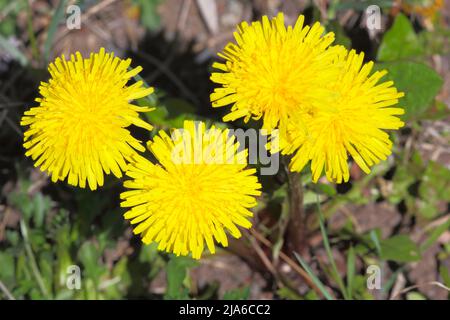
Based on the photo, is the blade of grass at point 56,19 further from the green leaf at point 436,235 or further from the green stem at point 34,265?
the green leaf at point 436,235

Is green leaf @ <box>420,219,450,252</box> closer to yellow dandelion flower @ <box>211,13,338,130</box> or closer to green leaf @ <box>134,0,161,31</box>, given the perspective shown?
yellow dandelion flower @ <box>211,13,338,130</box>

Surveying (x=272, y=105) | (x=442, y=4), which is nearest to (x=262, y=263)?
(x=272, y=105)

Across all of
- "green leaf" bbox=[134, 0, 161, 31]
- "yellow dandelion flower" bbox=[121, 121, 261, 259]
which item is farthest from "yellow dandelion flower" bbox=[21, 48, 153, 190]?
"green leaf" bbox=[134, 0, 161, 31]

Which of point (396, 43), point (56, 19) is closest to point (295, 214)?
point (396, 43)

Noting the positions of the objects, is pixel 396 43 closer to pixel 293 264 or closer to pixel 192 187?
pixel 293 264

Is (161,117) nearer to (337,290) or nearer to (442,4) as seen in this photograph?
(337,290)

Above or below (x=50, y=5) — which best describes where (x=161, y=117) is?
below
